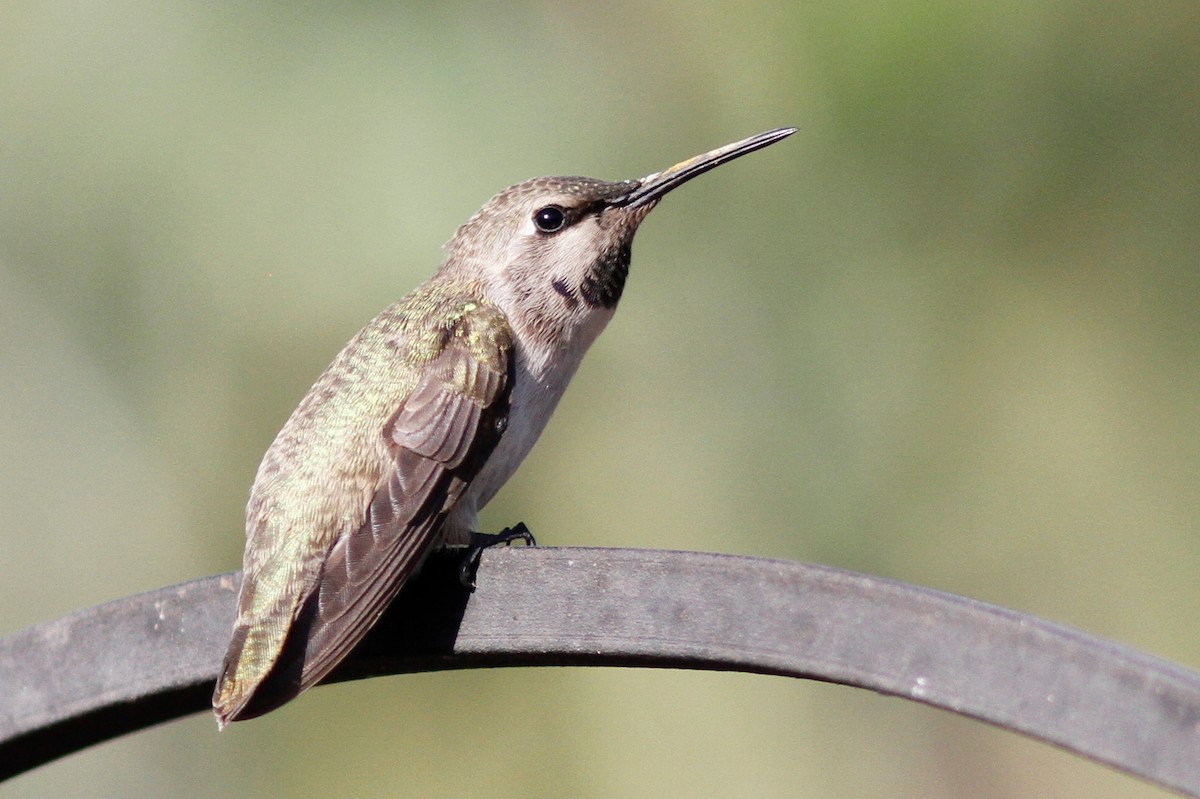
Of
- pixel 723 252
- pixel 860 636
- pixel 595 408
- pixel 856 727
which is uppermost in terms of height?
pixel 860 636

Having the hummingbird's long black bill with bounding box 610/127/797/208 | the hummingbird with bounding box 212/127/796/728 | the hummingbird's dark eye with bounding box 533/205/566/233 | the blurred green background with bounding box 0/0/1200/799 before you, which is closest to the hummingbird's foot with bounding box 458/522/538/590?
the hummingbird with bounding box 212/127/796/728

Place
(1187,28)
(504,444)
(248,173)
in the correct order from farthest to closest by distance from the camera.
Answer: (248,173)
(1187,28)
(504,444)

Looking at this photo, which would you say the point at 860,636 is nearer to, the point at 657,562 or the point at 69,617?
the point at 657,562

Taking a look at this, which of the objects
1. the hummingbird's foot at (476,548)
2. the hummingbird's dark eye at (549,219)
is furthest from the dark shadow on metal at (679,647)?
the hummingbird's dark eye at (549,219)

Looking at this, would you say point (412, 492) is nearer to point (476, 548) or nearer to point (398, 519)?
point (398, 519)

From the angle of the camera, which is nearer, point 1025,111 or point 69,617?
point 69,617

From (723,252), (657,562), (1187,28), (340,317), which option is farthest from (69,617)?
(1187,28)
